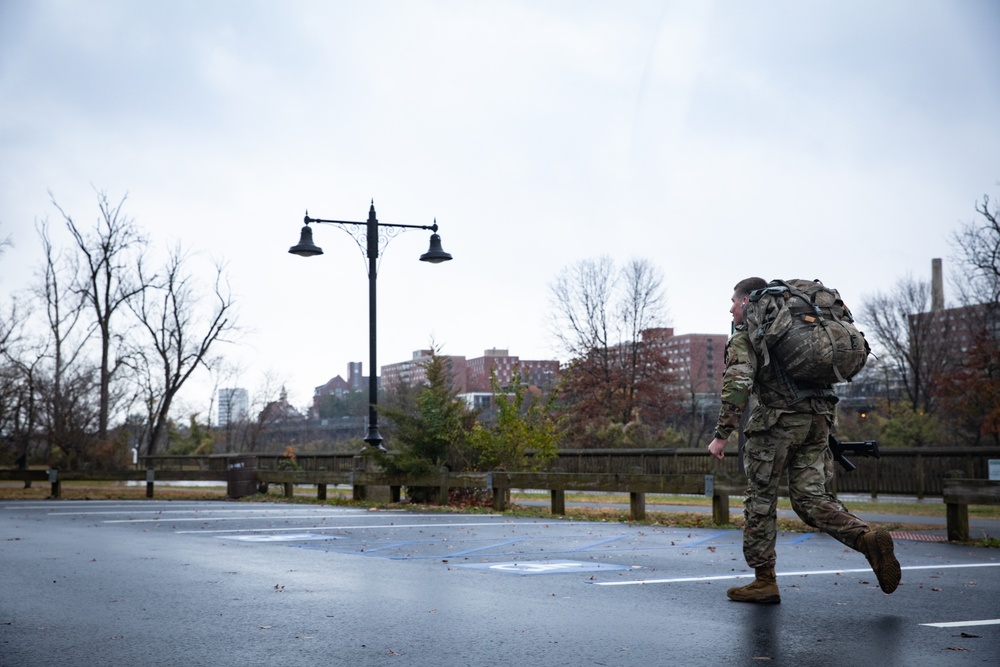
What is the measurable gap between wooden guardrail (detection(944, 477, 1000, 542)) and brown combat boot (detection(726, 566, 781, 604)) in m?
5.10

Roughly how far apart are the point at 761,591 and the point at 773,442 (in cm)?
86

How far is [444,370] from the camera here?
66.9ft

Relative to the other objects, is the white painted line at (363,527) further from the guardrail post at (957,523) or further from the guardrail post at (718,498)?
the guardrail post at (957,523)

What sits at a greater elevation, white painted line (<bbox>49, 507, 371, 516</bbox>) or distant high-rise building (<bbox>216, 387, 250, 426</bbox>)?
distant high-rise building (<bbox>216, 387, 250, 426</bbox>)

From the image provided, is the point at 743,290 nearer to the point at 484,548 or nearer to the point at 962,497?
the point at 484,548

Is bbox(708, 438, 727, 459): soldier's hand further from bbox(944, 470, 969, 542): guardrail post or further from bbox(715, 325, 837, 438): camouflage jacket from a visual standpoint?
bbox(944, 470, 969, 542): guardrail post

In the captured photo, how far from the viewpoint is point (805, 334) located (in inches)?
234

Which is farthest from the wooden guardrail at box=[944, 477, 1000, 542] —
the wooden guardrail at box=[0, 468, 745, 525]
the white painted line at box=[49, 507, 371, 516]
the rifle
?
A: the white painted line at box=[49, 507, 371, 516]

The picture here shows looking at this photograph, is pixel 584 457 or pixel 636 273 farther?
pixel 636 273

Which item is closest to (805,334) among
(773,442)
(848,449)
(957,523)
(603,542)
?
(773,442)

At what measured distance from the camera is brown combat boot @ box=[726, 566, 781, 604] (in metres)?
5.84

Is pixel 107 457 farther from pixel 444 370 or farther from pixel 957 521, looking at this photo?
pixel 957 521

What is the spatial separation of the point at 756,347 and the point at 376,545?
4.95m

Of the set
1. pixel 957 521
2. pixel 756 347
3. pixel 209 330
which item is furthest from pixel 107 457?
pixel 756 347
